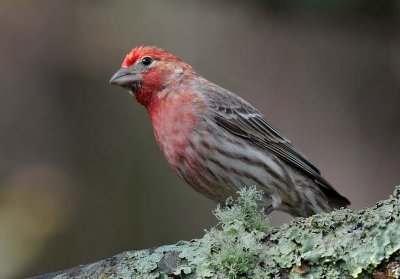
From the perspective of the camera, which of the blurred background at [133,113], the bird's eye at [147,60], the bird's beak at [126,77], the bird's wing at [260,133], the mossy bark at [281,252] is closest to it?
the mossy bark at [281,252]

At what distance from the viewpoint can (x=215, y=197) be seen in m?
6.95

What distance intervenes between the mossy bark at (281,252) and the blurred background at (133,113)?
13.0 feet

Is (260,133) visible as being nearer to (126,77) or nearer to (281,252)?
(126,77)

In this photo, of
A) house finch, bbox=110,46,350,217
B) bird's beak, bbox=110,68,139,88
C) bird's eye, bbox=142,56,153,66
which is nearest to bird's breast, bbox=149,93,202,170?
house finch, bbox=110,46,350,217

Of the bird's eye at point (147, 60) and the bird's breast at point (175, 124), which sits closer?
the bird's breast at point (175, 124)

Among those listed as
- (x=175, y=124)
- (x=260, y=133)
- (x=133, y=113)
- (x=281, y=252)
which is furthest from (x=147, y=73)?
(x=281, y=252)

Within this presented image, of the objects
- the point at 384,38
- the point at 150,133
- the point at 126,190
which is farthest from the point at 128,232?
the point at 384,38

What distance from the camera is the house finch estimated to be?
273 inches

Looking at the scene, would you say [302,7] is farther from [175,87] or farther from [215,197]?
[215,197]

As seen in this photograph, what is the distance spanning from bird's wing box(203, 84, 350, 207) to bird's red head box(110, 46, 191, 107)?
46 centimetres

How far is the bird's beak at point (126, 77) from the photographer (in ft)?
24.7

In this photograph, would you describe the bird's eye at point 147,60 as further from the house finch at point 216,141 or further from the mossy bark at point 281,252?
the mossy bark at point 281,252

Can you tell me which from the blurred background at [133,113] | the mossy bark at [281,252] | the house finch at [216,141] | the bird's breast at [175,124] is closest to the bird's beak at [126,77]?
the house finch at [216,141]

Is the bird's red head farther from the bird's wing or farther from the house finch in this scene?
the bird's wing
